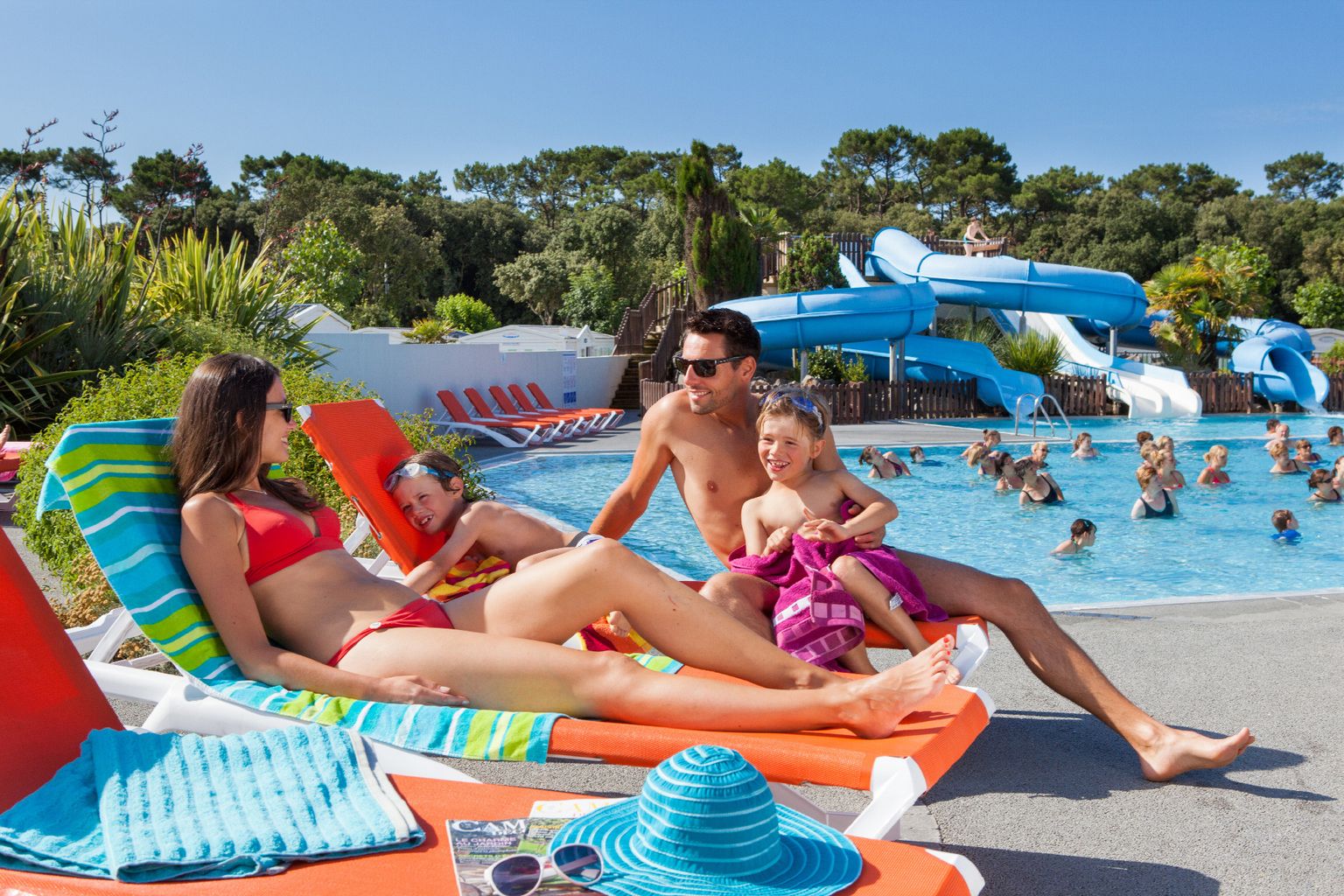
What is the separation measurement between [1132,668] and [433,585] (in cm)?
292

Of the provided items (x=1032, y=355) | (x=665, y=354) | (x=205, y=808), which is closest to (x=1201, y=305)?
(x=1032, y=355)

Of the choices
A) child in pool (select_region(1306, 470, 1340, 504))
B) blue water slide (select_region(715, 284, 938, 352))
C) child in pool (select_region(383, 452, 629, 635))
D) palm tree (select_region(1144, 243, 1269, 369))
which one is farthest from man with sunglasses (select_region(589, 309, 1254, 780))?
palm tree (select_region(1144, 243, 1269, 369))

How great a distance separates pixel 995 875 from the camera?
271cm

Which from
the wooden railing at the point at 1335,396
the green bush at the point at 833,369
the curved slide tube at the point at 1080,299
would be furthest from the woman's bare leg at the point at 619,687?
the wooden railing at the point at 1335,396

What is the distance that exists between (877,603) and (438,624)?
1.33m

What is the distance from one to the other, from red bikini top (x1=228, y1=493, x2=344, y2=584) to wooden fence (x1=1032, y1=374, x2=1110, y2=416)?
69.0ft

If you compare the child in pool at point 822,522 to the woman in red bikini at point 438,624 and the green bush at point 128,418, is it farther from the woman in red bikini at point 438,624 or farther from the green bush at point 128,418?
the green bush at point 128,418

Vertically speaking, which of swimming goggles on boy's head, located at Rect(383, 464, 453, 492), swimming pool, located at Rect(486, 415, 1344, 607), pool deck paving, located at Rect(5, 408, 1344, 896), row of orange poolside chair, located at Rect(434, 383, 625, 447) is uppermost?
swimming goggles on boy's head, located at Rect(383, 464, 453, 492)

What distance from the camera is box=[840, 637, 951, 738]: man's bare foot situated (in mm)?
2385

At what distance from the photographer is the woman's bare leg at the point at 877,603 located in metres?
3.25

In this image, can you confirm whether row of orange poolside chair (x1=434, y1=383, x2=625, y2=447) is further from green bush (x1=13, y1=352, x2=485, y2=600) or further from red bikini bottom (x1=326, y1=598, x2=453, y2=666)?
red bikini bottom (x1=326, y1=598, x2=453, y2=666)

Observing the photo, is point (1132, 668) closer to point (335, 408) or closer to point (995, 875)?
point (995, 875)

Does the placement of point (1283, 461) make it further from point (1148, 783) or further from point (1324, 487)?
point (1148, 783)

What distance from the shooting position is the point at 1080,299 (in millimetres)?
22328
